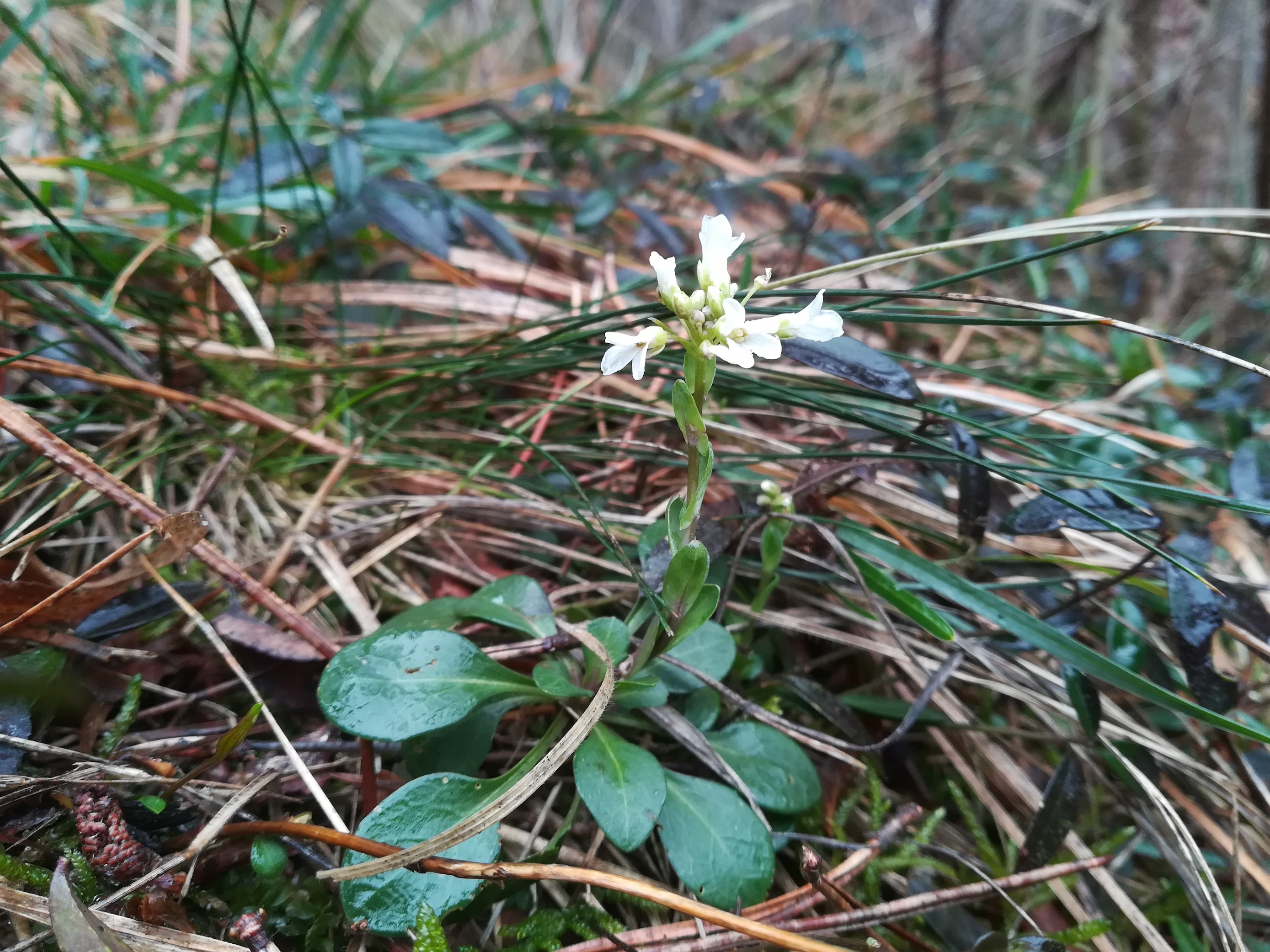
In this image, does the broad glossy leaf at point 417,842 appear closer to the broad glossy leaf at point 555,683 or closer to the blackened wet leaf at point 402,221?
the broad glossy leaf at point 555,683

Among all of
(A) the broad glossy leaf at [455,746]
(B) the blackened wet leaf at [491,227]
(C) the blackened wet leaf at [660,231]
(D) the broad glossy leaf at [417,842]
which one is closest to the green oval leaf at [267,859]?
(D) the broad glossy leaf at [417,842]

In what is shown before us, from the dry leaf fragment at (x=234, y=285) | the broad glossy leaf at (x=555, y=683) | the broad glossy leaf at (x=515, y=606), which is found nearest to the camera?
the broad glossy leaf at (x=555, y=683)

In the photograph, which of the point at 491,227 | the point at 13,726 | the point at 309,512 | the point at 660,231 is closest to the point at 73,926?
the point at 13,726

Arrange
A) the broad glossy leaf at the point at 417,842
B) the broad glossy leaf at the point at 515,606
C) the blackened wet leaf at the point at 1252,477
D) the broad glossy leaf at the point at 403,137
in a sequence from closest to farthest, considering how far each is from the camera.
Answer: the broad glossy leaf at the point at 417,842, the broad glossy leaf at the point at 515,606, the blackened wet leaf at the point at 1252,477, the broad glossy leaf at the point at 403,137

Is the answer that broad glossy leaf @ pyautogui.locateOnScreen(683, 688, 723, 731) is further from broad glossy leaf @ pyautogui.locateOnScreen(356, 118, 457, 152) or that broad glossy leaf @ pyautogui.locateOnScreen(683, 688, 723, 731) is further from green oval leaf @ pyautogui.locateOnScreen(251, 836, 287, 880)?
broad glossy leaf @ pyautogui.locateOnScreen(356, 118, 457, 152)

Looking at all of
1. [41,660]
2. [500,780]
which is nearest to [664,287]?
[500,780]

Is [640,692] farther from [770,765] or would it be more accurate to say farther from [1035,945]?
[1035,945]
